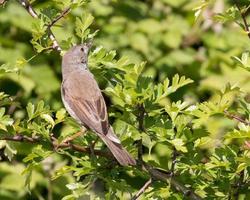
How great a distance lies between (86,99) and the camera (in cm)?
464

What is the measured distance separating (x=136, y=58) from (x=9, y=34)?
4.33 feet

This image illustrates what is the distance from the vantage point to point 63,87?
4.86 m

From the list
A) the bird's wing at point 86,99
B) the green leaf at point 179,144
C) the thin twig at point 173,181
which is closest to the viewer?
the green leaf at point 179,144

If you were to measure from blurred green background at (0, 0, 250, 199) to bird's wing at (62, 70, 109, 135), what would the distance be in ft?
8.99

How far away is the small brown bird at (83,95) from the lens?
4301 millimetres

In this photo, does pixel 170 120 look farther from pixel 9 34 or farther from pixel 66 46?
pixel 9 34

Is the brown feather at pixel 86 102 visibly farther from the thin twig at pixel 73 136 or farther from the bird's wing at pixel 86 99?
the thin twig at pixel 73 136

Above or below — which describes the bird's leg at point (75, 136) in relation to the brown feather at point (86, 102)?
above

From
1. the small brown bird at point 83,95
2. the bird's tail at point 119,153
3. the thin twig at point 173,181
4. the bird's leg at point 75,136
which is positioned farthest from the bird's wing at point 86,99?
the thin twig at point 173,181

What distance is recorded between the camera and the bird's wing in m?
4.43

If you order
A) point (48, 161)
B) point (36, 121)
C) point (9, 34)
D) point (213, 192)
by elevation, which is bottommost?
point (48, 161)

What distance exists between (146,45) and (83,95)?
3566 mm

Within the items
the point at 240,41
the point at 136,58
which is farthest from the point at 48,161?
the point at 240,41

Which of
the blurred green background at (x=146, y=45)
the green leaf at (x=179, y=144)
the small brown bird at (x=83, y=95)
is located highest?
the green leaf at (x=179, y=144)
